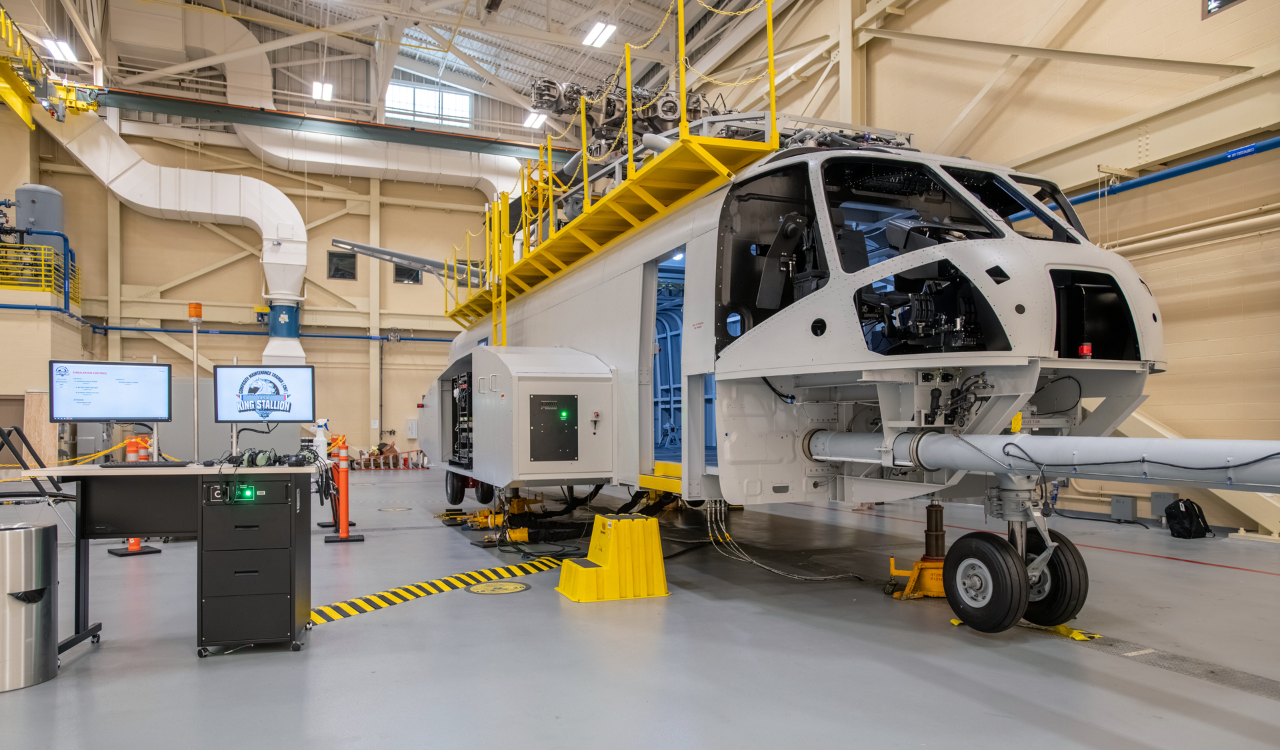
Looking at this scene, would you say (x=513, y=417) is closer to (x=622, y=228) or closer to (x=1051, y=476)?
(x=622, y=228)

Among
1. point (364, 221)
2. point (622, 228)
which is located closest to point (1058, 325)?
point (622, 228)

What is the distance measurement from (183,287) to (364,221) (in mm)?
5170

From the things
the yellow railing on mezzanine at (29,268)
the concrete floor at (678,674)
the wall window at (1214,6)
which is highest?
the wall window at (1214,6)

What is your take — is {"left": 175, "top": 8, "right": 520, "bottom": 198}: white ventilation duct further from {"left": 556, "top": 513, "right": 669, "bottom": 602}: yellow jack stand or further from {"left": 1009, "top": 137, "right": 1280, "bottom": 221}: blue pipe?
{"left": 556, "top": 513, "right": 669, "bottom": 602}: yellow jack stand

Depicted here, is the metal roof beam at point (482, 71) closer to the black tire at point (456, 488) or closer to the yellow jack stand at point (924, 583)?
the black tire at point (456, 488)

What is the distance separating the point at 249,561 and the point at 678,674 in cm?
265

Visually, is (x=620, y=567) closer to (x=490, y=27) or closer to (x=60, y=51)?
(x=490, y=27)

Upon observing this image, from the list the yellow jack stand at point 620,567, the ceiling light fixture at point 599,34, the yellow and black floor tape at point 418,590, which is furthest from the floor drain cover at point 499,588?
the ceiling light fixture at point 599,34

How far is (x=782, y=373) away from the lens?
5.04 metres

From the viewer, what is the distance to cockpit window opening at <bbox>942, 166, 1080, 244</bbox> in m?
5.05

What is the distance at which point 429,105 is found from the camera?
23219mm

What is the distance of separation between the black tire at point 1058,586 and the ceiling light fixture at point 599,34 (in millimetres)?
14673

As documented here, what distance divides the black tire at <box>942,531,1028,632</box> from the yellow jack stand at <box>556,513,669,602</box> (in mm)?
2186

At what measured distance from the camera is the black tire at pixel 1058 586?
4.70 meters
